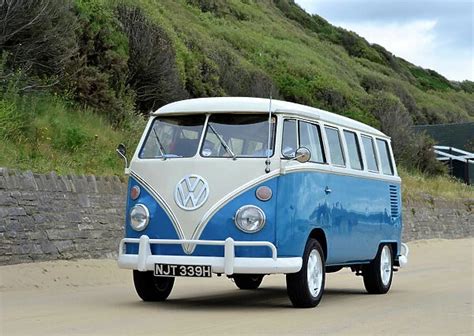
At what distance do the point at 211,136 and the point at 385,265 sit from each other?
4452mm

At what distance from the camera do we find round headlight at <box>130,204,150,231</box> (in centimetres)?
1114

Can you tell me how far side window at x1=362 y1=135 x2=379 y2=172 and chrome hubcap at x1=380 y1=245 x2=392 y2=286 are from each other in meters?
1.30

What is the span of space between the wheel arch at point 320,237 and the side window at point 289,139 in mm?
1041

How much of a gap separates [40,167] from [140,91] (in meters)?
10.3

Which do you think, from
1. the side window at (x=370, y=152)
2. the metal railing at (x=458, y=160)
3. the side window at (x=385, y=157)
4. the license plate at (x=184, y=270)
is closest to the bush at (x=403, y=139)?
the metal railing at (x=458, y=160)

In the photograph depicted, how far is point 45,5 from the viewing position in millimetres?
19797

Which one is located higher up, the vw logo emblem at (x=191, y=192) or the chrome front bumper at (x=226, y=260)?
the vw logo emblem at (x=191, y=192)

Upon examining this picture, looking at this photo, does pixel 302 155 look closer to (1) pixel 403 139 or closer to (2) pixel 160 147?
(2) pixel 160 147

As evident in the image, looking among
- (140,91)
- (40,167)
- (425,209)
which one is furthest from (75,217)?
(425,209)

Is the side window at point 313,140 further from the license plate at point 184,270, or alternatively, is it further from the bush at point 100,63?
the bush at point 100,63

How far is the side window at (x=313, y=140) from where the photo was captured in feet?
38.6

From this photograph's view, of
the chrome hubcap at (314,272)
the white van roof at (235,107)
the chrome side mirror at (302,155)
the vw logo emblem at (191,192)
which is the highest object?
the white van roof at (235,107)

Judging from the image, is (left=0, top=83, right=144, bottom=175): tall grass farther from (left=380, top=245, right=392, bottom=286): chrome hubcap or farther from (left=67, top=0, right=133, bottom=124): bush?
(left=380, top=245, right=392, bottom=286): chrome hubcap

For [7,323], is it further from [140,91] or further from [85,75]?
[140,91]
